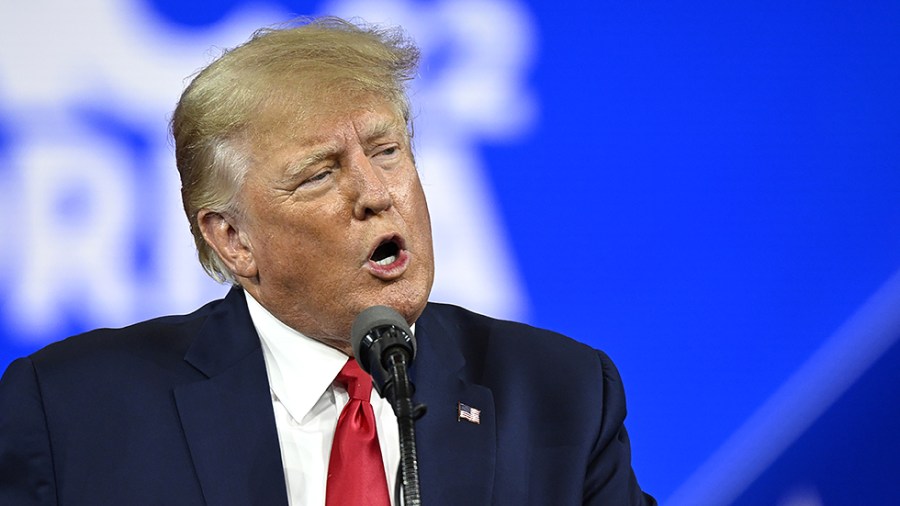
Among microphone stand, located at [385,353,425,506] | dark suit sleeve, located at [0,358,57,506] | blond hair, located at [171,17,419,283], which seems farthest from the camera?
blond hair, located at [171,17,419,283]

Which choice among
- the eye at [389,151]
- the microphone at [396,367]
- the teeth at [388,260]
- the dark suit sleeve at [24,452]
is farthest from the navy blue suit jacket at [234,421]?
the microphone at [396,367]

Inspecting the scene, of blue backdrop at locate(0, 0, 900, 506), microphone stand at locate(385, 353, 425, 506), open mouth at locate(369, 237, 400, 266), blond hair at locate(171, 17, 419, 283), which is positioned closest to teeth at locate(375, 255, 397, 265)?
open mouth at locate(369, 237, 400, 266)

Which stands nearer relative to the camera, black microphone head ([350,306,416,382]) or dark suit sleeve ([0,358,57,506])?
black microphone head ([350,306,416,382])

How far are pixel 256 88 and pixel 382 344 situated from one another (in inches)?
27.8

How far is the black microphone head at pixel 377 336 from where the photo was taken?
1.53 metres

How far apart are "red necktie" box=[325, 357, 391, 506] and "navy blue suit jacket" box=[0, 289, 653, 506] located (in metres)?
0.08

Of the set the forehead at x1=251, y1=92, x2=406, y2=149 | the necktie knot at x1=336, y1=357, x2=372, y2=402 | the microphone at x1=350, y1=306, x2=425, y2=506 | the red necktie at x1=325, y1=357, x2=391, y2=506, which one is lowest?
the red necktie at x1=325, y1=357, x2=391, y2=506

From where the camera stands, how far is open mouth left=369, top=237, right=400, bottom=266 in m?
2.05

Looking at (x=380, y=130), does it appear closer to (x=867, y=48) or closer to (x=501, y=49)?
(x=501, y=49)

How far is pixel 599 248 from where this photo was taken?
284 centimetres

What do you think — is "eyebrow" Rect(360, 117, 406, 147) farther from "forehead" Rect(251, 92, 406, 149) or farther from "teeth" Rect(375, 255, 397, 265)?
"teeth" Rect(375, 255, 397, 265)

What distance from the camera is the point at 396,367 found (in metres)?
1.50

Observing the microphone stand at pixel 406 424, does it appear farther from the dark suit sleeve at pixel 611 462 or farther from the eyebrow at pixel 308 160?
the dark suit sleeve at pixel 611 462

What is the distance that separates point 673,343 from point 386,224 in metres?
1.04
